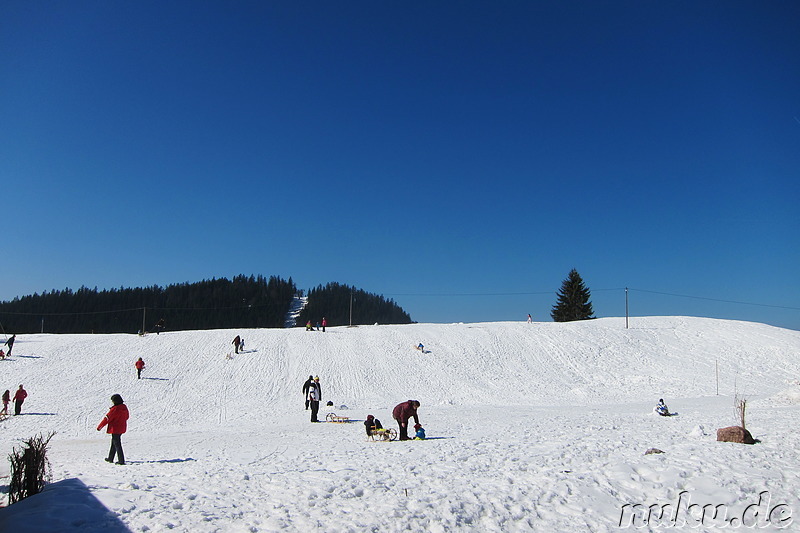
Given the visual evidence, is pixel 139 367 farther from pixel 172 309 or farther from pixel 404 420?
pixel 172 309

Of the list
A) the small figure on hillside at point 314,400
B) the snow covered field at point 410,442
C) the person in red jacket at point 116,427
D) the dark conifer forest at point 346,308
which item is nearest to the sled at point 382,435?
the snow covered field at point 410,442

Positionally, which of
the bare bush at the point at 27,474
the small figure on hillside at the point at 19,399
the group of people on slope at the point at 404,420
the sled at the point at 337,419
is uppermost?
the bare bush at the point at 27,474

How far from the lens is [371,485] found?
8.71m

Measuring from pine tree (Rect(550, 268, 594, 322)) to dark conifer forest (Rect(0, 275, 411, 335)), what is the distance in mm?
72100

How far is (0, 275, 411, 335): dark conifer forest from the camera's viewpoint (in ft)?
400

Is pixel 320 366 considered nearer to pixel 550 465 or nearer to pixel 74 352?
pixel 74 352

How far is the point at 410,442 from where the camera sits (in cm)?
1434

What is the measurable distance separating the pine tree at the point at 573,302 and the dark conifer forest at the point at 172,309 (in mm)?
72100

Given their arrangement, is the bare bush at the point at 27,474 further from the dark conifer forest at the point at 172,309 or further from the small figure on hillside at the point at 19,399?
the dark conifer forest at the point at 172,309

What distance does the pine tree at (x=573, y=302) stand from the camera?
2714 inches

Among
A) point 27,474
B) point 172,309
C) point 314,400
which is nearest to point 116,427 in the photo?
point 27,474

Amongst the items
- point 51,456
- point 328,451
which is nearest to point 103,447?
point 51,456

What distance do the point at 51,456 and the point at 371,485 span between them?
10137 mm

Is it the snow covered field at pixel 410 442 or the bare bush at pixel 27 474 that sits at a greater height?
the bare bush at pixel 27 474
